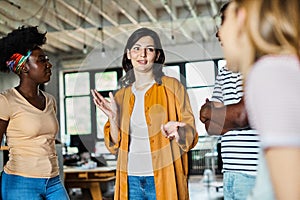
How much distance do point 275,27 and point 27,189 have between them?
1.65 metres

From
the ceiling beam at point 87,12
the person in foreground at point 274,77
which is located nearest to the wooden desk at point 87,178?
the ceiling beam at point 87,12

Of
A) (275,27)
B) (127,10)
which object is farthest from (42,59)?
(127,10)

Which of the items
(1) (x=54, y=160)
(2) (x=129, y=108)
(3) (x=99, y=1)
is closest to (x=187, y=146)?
(2) (x=129, y=108)

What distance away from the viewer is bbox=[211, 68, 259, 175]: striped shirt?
68.5 inches

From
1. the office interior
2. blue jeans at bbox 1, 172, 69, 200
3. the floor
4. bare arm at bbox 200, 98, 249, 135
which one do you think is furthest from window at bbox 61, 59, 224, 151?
the floor

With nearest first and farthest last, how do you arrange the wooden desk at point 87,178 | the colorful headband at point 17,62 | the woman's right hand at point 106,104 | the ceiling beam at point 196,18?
the woman's right hand at point 106,104 < the colorful headband at point 17,62 < the wooden desk at point 87,178 < the ceiling beam at point 196,18

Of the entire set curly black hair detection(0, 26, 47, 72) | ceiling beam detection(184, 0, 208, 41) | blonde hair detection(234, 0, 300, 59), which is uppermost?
ceiling beam detection(184, 0, 208, 41)

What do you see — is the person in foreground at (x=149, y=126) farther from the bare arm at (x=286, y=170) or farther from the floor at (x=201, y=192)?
the floor at (x=201, y=192)

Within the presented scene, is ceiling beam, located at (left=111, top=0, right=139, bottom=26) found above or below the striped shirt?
above

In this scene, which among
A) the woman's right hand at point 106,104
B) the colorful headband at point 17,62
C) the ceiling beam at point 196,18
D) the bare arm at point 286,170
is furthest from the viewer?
the ceiling beam at point 196,18

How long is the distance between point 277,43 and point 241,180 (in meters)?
1.12

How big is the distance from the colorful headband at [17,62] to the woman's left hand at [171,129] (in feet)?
2.40

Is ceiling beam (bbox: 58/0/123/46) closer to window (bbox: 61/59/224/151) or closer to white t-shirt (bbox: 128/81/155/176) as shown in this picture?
window (bbox: 61/59/224/151)

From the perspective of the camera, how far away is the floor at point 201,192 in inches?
264
